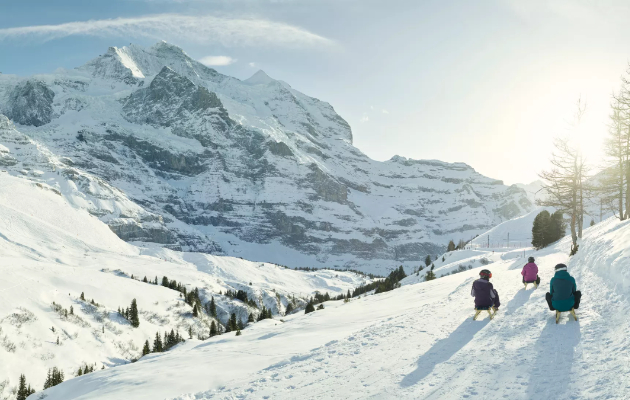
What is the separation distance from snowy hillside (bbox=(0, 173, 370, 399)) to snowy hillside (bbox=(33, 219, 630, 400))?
20.9 m

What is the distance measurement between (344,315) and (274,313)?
114m

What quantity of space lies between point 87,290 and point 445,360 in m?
97.1

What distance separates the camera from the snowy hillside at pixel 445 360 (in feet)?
26.0

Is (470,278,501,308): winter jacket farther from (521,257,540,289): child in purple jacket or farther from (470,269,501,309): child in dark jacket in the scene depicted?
(521,257,540,289): child in purple jacket

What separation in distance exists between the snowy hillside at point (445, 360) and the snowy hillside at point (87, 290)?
2090cm

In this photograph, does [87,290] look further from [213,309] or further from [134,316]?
[213,309]

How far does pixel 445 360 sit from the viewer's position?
9883mm

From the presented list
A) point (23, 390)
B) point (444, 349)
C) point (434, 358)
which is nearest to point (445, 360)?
point (434, 358)

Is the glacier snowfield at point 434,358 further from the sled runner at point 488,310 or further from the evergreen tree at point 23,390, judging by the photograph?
the evergreen tree at point 23,390

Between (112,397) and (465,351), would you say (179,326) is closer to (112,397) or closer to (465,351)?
(112,397)

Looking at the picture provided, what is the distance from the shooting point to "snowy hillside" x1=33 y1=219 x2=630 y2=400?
312 inches

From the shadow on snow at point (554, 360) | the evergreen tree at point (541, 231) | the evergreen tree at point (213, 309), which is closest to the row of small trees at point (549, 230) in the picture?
the evergreen tree at point (541, 231)

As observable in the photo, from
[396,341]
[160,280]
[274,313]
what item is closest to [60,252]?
[160,280]

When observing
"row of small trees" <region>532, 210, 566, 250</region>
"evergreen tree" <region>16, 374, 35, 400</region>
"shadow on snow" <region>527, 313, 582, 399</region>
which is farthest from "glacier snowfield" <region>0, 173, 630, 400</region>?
"row of small trees" <region>532, 210, 566, 250</region>
